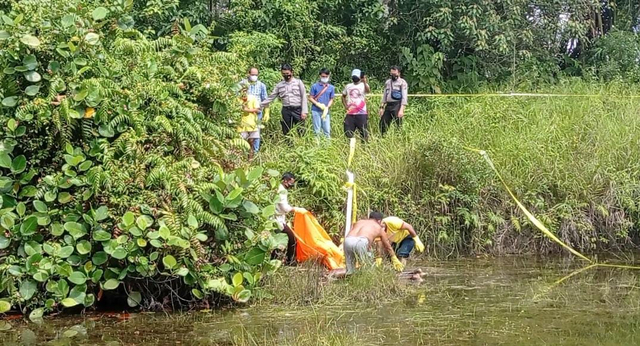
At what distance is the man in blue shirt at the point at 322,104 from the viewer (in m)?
13.6

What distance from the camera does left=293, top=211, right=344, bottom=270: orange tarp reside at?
31.4ft

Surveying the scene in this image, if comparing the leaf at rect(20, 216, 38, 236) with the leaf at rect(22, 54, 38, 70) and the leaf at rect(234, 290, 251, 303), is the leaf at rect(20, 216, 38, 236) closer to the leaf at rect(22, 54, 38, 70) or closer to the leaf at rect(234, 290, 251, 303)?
the leaf at rect(22, 54, 38, 70)

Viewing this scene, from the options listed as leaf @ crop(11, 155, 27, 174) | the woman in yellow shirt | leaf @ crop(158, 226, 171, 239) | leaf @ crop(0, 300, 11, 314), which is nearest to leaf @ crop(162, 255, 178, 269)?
leaf @ crop(158, 226, 171, 239)

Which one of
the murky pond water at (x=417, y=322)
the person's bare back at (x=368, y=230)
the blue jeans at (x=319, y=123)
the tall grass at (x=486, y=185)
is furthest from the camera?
the blue jeans at (x=319, y=123)

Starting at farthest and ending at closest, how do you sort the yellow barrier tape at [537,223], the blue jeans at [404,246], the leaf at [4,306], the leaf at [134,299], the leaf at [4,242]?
the yellow barrier tape at [537,223] → the blue jeans at [404,246] → the leaf at [134,299] → the leaf at [4,242] → the leaf at [4,306]

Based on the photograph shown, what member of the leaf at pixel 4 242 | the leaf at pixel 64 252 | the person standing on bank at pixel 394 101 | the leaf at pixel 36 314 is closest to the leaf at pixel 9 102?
the leaf at pixel 4 242

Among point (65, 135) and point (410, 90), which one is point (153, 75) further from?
point (410, 90)

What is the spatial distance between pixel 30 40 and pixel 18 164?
3.84 feet

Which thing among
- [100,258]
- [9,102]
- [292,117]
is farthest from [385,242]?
[292,117]

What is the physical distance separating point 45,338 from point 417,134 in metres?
7.08

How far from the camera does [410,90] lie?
17.5 m

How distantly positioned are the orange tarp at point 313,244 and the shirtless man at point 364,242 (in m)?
0.49

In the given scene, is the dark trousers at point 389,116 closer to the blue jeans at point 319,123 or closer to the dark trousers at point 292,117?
the blue jeans at point 319,123

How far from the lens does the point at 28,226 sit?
24.7 feet
